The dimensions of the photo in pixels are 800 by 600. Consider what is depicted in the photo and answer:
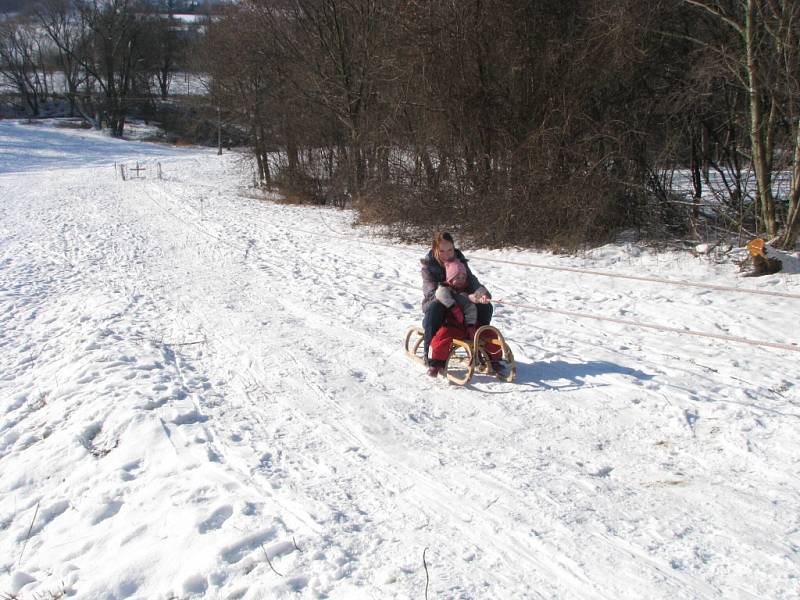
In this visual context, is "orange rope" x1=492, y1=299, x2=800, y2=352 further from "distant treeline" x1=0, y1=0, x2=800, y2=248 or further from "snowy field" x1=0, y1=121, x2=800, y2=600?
"distant treeline" x1=0, y1=0, x2=800, y2=248

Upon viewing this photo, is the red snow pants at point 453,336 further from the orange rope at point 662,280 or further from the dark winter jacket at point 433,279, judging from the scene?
the orange rope at point 662,280

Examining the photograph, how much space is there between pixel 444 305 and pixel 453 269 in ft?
1.33

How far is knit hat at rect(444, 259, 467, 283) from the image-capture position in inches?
260

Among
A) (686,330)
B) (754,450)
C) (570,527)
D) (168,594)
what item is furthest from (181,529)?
(686,330)

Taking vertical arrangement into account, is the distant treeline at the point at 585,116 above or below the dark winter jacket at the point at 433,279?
above

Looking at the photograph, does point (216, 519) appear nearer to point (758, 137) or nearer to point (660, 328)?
point (660, 328)

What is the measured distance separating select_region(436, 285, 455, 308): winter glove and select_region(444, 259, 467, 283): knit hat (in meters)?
0.19

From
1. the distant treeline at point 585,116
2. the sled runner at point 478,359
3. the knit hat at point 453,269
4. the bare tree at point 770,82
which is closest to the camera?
the sled runner at point 478,359

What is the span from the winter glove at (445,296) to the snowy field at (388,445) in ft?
2.65

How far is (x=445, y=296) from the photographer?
645 centimetres

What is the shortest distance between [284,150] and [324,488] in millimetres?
24752

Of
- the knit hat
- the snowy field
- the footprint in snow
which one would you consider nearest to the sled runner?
the snowy field

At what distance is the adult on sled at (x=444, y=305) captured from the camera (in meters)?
6.48

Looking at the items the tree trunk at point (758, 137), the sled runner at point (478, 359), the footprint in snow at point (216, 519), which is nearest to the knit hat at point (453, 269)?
the sled runner at point (478, 359)
